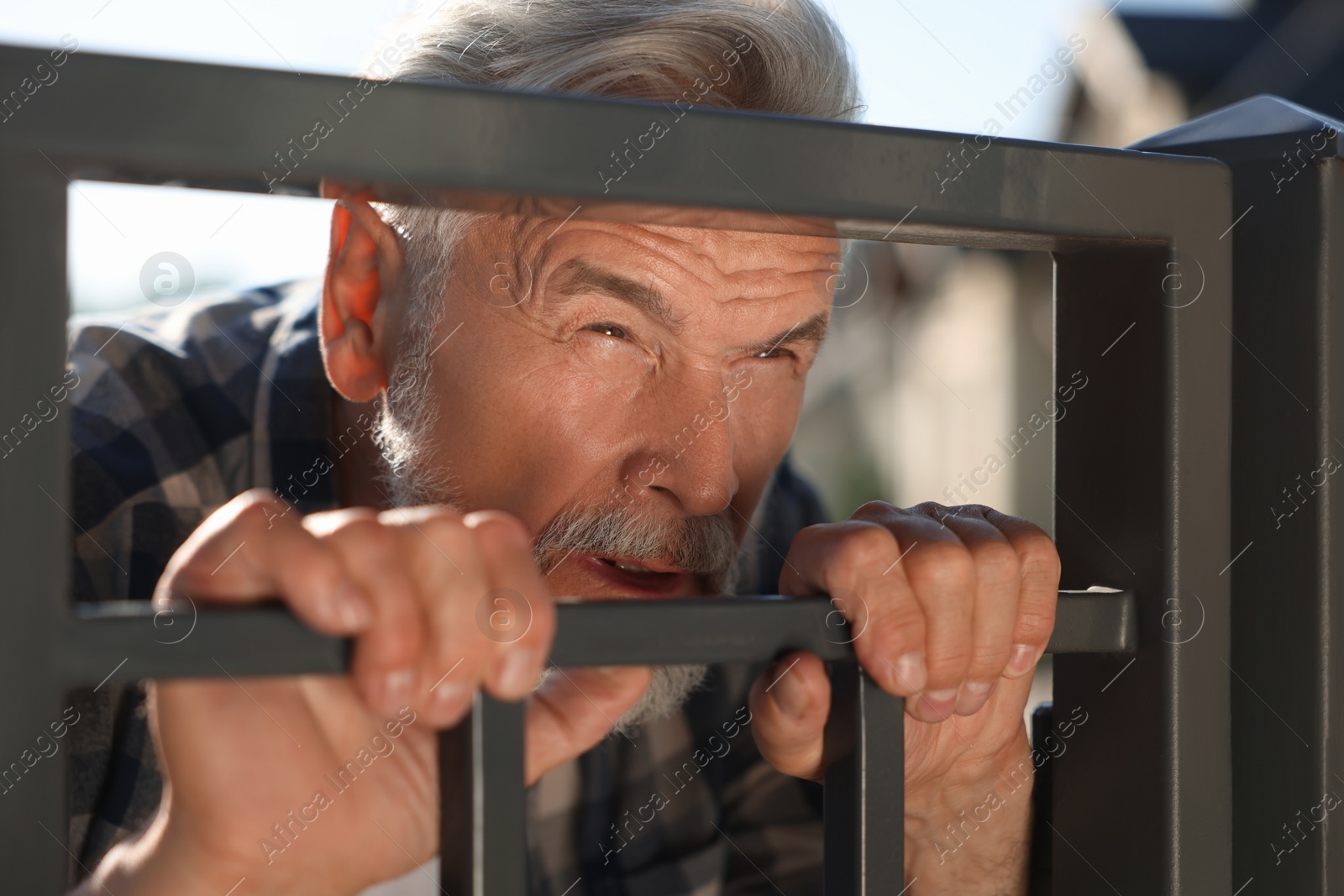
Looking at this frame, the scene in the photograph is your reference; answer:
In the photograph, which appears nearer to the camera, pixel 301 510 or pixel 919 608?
pixel 919 608

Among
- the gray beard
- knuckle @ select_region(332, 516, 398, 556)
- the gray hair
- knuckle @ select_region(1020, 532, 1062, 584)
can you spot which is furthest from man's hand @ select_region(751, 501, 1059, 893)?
the gray hair

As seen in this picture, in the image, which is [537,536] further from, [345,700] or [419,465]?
[345,700]

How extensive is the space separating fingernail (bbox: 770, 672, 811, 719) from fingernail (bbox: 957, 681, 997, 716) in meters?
0.14

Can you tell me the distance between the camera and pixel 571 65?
5.31 ft

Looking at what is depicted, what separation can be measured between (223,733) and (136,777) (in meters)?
1.10

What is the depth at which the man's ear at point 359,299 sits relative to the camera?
1.79 meters

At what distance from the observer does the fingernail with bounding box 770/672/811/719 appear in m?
0.74

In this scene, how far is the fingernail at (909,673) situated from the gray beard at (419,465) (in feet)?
3.08

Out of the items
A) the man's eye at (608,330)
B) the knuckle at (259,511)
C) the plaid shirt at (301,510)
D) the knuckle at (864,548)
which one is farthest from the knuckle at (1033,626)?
the plaid shirt at (301,510)

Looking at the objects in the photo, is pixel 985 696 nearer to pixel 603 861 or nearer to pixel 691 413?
pixel 691 413

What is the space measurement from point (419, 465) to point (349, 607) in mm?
1253

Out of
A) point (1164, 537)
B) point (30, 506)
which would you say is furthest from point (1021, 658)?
point (30, 506)

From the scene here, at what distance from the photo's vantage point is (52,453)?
1.57 feet

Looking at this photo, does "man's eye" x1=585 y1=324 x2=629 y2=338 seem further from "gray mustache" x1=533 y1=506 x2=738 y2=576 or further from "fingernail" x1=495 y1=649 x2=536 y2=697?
"fingernail" x1=495 y1=649 x2=536 y2=697
